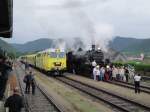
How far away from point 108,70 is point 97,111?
22.0 meters

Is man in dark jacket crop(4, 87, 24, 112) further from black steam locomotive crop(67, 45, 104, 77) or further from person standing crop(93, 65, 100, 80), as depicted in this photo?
black steam locomotive crop(67, 45, 104, 77)

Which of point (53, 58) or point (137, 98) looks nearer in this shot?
point (137, 98)

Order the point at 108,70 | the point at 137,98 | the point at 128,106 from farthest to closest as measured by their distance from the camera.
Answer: the point at 108,70
the point at 137,98
the point at 128,106

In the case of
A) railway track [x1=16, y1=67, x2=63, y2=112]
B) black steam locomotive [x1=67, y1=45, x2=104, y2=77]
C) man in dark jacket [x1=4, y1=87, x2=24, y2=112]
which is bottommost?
railway track [x1=16, y1=67, x2=63, y2=112]

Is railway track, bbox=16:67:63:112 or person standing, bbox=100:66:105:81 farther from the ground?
person standing, bbox=100:66:105:81

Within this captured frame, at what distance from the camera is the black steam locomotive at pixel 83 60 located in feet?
160


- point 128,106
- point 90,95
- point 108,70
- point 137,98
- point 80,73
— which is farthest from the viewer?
point 80,73

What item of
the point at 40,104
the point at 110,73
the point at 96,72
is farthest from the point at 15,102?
the point at 110,73

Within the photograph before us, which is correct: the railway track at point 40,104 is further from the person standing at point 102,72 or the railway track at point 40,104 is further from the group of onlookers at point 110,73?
the person standing at point 102,72

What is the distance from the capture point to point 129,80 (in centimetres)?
4484

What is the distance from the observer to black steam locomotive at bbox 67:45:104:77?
4866 centimetres

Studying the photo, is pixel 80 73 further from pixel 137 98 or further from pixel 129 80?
pixel 137 98

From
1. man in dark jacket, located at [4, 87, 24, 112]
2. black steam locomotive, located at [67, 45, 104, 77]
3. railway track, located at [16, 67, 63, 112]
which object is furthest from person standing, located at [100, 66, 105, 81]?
man in dark jacket, located at [4, 87, 24, 112]

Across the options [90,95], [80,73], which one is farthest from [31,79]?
[80,73]
